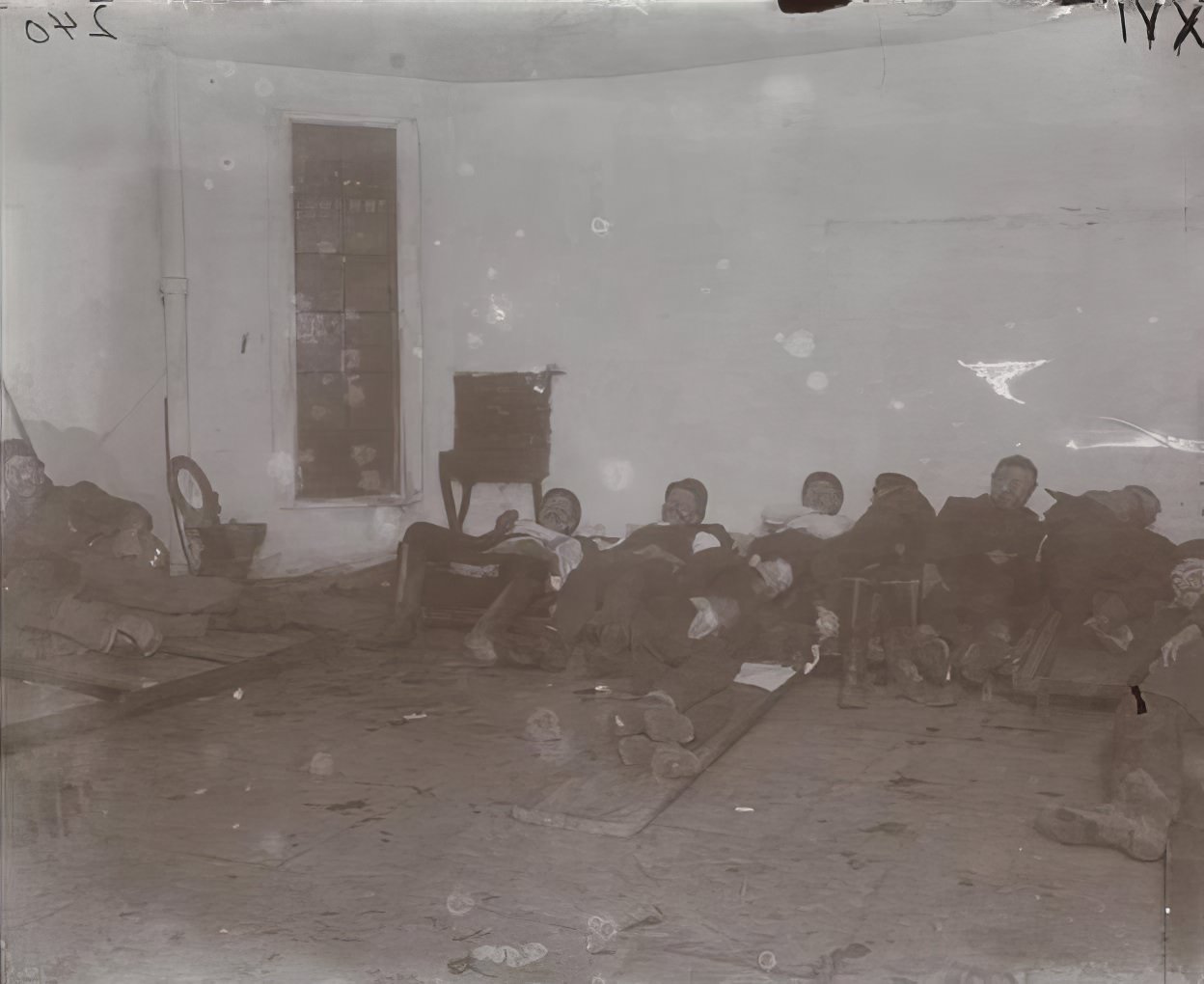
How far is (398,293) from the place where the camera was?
7.23 ft

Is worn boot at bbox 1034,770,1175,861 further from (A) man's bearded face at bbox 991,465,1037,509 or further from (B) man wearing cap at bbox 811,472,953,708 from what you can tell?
(A) man's bearded face at bbox 991,465,1037,509

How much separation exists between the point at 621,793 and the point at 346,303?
1246 mm

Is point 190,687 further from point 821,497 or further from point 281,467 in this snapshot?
point 821,497

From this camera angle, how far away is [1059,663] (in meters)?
2.09

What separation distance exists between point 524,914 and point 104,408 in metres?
1.52

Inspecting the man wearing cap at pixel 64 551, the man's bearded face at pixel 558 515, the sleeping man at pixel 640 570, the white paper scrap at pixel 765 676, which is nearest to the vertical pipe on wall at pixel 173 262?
the man wearing cap at pixel 64 551

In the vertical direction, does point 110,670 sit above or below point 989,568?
below

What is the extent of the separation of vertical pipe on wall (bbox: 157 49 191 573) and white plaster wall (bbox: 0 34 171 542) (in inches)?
1.1

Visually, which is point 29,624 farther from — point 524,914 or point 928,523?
point 928,523

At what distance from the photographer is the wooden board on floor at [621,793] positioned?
7.02 ft

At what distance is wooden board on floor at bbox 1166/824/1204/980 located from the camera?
2053 millimetres

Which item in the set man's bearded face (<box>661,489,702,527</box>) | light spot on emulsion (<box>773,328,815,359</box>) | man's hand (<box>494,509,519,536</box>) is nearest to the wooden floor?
man's hand (<box>494,509,519,536</box>)

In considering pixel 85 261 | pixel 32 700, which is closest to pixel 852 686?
pixel 32 700

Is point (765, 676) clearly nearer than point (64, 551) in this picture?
Yes
